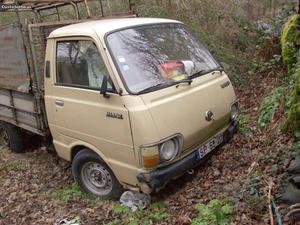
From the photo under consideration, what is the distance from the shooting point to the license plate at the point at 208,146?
4.26 m

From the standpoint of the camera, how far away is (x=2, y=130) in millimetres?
6379

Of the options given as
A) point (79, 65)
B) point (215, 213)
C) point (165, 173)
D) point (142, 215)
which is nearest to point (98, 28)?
point (79, 65)

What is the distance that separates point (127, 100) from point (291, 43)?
13.3 feet

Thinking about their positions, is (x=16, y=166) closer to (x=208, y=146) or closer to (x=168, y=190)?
(x=168, y=190)

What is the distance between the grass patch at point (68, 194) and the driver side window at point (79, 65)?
1.43m

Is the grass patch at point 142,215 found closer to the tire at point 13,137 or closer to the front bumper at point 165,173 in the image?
the front bumper at point 165,173

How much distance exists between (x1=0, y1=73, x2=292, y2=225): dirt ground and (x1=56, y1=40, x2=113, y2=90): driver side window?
1480mm

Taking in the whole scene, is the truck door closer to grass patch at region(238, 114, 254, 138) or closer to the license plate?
the license plate

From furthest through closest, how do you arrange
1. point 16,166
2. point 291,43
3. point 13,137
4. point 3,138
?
point 291,43, point 3,138, point 13,137, point 16,166

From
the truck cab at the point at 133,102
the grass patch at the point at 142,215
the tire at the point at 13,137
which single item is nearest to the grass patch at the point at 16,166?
the tire at the point at 13,137

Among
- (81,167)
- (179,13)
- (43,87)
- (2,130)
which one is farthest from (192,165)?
(179,13)

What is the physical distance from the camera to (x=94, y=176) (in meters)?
4.63

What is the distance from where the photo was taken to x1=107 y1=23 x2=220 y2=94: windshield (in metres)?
4.01

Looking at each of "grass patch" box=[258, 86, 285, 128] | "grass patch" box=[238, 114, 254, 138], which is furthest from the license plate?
"grass patch" box=[258, 86, 285, 128]
